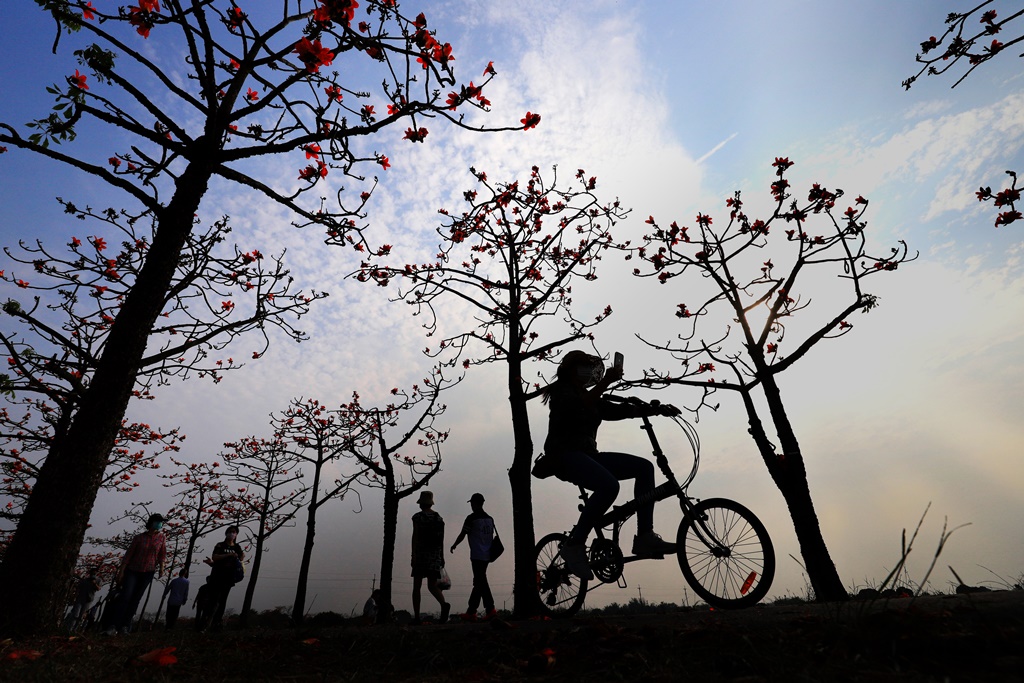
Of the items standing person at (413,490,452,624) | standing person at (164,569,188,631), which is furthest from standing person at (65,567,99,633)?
standing person at (413,490,452,624)

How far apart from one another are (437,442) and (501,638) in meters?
13.3

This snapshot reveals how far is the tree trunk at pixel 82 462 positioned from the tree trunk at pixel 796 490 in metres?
9.12

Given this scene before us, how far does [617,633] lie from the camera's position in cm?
364

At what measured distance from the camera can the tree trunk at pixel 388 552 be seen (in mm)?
13680

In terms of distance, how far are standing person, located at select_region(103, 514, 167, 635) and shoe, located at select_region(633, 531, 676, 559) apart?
8.35 meters

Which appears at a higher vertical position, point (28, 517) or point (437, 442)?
point (437, 442)

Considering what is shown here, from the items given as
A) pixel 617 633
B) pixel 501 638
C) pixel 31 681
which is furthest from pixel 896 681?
pixel 31 681

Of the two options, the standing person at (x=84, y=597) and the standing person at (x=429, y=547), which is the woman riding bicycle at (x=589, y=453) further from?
the standing person at (x=84, y=597)

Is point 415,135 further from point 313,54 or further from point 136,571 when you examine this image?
point 136,571

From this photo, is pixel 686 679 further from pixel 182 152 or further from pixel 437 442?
pixel 437 442

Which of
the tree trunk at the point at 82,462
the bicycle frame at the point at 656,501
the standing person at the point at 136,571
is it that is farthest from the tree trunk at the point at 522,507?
the standing person at the point at 136,571

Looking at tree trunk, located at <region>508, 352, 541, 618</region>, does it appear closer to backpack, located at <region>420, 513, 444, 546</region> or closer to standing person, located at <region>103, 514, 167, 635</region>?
backpack, located at <region>420, 513, 444, 546</region>

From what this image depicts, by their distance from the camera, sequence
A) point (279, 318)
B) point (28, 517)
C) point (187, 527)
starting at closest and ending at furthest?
point (28, 517)
point (279, 318)
point (187, 527)

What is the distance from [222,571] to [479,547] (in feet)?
18.4
